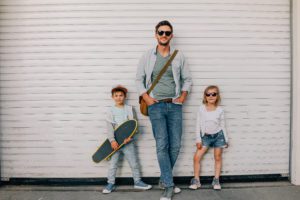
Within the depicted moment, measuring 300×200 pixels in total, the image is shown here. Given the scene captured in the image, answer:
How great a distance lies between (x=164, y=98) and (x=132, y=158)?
41.5 inches

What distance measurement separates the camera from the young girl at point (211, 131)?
16.1 feet

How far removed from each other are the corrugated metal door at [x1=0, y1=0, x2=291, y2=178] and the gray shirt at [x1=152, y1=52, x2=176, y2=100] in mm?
531

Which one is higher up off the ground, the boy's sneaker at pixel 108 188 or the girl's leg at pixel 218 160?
the girl's leg at pixel 218 160

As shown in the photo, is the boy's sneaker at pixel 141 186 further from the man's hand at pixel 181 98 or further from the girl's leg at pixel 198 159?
the man's hand at pixel 181 98

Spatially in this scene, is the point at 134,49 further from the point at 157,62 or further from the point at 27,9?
the point at 27,9

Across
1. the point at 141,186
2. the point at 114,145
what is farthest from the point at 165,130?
the point at 141,186

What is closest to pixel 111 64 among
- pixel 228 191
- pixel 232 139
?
pixel 232 139

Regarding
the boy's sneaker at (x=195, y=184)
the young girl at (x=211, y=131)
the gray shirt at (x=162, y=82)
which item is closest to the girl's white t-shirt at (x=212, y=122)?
the young girl at (x=211, y=131)

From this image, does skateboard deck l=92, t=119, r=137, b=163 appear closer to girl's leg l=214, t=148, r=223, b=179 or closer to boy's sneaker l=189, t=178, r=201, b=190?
boy's sneaker l=189, t=178, r=201, b=190

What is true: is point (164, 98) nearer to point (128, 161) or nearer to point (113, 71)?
point (113, 71)

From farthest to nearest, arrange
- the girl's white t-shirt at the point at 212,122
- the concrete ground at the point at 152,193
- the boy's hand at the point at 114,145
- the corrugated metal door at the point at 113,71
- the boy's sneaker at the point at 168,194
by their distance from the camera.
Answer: the corrugated metal door at the point at 113,71 < the girl's white t-shirt at the point at 212,122 < the boy's hand at the point at 114,145 < the concrete ground at the point at 152,193 < the boy's sneaker at the point at 168,194

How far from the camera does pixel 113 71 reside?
16.7 ft

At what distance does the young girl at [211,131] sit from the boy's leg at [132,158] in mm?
839

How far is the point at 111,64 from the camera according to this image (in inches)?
200
